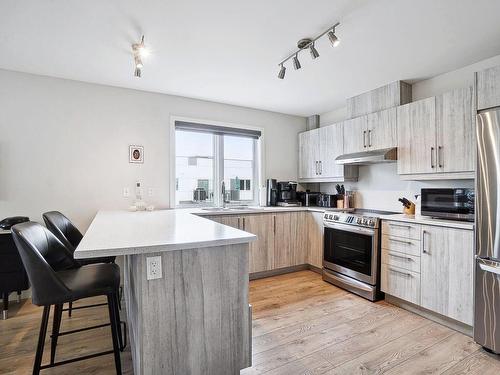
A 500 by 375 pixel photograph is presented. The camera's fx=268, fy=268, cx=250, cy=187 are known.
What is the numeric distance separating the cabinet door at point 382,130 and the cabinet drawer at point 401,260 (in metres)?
1.22

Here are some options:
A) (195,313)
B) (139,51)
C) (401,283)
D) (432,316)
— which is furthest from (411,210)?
(139,51)

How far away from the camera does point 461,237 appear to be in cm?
226

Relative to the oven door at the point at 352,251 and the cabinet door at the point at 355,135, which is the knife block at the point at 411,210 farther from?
the cabinet door at the point at 355,135

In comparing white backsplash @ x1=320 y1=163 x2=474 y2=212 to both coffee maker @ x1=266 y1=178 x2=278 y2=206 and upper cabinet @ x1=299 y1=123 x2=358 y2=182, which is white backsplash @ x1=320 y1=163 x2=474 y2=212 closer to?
upper cabinet @ x1=299 y1=123 x2=358 y2=182

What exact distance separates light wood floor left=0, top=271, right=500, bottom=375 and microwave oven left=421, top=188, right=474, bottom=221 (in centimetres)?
100

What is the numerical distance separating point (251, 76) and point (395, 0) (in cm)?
156

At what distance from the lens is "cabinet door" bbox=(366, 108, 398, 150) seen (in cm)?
309

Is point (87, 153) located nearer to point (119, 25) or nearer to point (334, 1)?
point (119, 25)

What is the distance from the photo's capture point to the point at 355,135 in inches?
139

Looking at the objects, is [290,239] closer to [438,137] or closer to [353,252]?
[353,252]

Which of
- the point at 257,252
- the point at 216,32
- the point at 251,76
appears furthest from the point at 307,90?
the point at 257,252

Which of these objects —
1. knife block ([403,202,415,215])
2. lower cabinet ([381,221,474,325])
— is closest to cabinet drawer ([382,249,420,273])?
lower cabinet ([381,221,474,325])

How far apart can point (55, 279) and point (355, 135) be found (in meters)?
3.43

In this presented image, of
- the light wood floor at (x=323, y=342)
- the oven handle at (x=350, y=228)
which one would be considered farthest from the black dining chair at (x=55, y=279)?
the oven handle at (x=350, y=228)
